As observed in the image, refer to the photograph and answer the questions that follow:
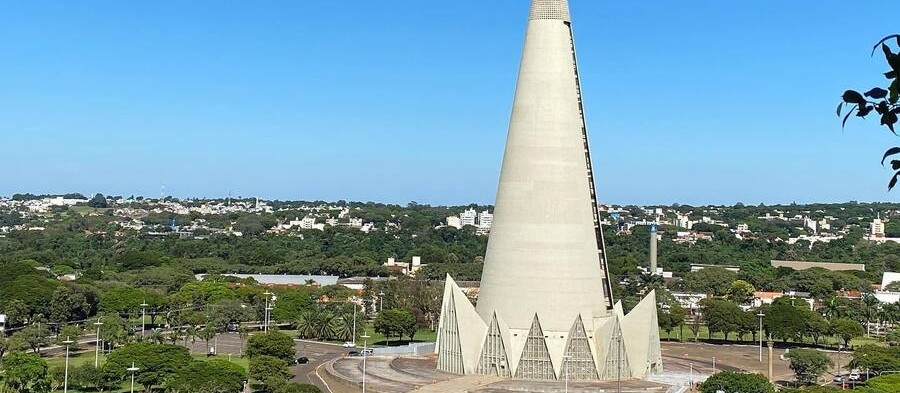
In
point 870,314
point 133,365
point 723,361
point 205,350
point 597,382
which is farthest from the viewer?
point 870,314

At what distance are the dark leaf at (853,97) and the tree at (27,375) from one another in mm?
47950

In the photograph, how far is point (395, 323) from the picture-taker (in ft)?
230

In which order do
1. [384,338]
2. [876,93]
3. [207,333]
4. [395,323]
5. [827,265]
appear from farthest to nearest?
[827,265] → [384,338] → [395,323] → [207,333] → [876,93]

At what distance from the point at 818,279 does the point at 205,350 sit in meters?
75.7

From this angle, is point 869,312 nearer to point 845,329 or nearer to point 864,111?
point 845,329

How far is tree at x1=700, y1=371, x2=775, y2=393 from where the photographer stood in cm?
4369

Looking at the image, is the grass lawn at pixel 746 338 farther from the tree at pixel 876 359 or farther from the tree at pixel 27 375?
the tree at pixel 27 375

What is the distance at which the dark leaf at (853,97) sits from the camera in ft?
21.7

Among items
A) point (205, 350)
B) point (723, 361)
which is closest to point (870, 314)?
point (723, 361)

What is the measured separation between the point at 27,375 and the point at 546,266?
25021 millimetres

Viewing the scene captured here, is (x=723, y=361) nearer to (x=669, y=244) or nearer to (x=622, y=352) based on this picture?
(x=622, y=352)

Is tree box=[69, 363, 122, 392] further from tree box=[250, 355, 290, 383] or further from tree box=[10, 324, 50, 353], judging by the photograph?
tree box=[10, 324, 50, 353]

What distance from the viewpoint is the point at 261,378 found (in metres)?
50.3

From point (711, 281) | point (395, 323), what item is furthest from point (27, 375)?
point (711, 281)
